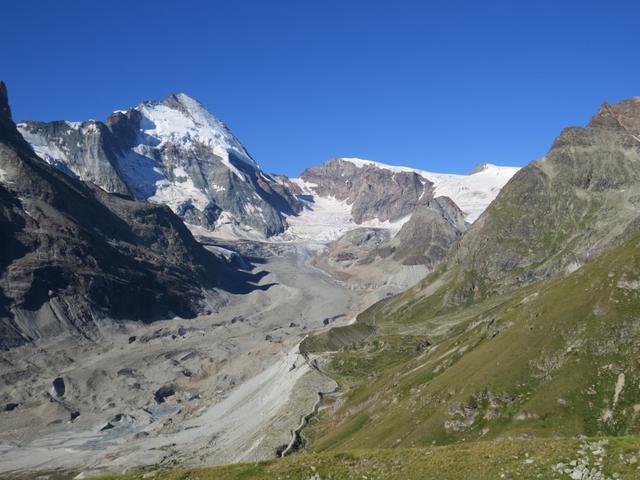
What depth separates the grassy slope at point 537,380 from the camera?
3219 inches

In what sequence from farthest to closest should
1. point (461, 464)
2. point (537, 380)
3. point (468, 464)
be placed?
point (537, 380) < point (461, 464) < point (468, 464)

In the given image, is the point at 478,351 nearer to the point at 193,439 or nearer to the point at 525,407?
the point at 525,407

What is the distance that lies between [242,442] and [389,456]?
9902 centimetres

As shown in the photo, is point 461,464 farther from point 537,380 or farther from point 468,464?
point 537,380

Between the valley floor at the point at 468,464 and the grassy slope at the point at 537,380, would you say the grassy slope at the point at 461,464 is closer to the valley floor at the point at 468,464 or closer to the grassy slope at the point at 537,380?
the valley floor at the point at 468,464

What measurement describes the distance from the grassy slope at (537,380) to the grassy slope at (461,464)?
1472 inches

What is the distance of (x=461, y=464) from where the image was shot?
44438 mm

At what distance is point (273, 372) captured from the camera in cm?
19875

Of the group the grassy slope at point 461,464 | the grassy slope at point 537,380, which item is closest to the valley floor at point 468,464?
the grassy slope at point 461,464

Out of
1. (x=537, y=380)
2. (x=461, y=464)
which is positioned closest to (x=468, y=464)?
(x=461, y=464)

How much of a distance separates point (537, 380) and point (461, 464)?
51.9 metres

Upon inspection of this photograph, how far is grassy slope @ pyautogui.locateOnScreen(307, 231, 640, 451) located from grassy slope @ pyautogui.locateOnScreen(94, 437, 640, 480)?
37.4 meters

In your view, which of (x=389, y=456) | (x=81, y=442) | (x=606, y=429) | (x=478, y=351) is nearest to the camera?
(x=389, y=456)

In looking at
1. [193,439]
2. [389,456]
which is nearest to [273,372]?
[193,439]
